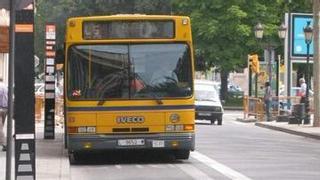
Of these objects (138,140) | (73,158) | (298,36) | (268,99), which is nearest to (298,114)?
(298,36)

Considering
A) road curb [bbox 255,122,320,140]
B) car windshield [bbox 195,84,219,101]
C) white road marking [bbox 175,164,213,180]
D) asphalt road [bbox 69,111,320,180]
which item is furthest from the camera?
car windshield [bbox 195,84,219,101]

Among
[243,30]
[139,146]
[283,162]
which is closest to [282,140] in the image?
[283,162]

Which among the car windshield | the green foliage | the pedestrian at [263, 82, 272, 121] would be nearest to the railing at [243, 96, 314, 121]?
the pedestrian at [263, 82, 272, 121]

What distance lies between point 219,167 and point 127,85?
93.5 inches

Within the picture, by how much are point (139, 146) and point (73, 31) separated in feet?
8.48

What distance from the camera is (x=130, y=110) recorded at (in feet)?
51.3

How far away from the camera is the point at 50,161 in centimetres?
1588

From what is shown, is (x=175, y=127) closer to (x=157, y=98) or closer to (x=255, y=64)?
(x=157, y=98)

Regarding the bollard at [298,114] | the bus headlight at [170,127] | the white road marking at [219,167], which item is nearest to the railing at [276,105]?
the bollard at [298,114]

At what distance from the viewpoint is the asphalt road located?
46.1 feet

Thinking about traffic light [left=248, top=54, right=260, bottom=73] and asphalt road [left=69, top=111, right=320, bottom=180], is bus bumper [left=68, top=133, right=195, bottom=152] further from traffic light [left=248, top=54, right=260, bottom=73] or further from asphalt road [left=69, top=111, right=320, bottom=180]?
traffic light [left=248, top=54, right=260, bottom=73]

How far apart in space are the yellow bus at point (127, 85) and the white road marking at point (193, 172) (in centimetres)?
38

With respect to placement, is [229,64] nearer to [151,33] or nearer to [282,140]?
[282,140]

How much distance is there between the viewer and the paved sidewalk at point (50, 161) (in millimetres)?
13455
